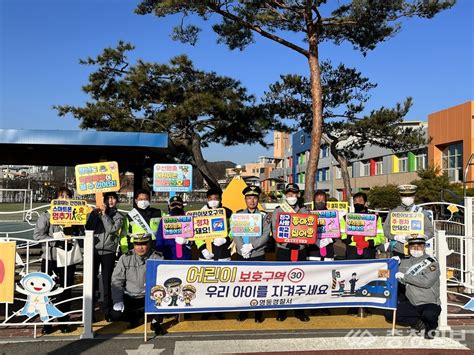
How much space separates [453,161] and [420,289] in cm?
3239

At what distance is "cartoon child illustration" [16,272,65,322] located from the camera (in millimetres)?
5344

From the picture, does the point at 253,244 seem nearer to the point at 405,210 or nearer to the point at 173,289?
the point at 173,289

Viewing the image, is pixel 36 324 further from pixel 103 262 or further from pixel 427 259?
pixel 427 259

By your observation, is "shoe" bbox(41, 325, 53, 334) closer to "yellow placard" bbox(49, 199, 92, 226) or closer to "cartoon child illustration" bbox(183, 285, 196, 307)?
"yellow placard" bbox(49, 199, 92, 226)

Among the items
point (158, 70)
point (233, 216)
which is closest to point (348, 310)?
point (233, 216)

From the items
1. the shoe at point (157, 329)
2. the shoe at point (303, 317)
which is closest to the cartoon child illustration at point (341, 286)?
the shoe at point (303, 317)

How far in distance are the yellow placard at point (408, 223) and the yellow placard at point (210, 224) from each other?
250 centimetres

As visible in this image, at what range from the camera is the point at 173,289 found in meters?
5.45

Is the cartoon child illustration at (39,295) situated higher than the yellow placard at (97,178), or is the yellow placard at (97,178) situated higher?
the yellow placard at (97,178)

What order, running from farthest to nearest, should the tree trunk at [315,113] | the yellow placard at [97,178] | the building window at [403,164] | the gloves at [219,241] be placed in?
the building window at [403,164] → the tree trunk at [315,113] → the yellow placard at [97,178] → the gloves at [219,241]

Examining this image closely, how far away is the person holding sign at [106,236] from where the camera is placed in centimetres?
606

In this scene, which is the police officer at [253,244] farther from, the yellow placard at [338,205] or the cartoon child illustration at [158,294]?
the yellow placard at [338,205]

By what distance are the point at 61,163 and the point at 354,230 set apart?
1038 centimetres

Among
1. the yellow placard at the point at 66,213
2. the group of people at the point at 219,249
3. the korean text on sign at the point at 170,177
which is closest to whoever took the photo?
the group of people at the point at 219,249
